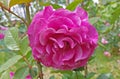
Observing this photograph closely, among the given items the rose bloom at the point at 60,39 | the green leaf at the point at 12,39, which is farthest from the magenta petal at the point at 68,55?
the green leaf at the point at 12,39

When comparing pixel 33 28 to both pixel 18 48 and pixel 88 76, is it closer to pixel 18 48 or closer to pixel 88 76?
pixel 18 48

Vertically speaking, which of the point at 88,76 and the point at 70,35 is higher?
the point at 70,35

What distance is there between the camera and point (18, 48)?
777mm

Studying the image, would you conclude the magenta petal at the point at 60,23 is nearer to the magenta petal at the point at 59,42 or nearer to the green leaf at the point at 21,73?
the magenta petal at the point at 59,42

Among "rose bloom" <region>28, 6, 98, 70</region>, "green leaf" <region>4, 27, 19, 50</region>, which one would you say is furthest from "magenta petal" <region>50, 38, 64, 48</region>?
"green leaf" <region>4, 27, 19, 50</region>

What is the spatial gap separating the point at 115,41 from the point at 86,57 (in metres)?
3.90

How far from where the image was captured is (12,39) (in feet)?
2.50

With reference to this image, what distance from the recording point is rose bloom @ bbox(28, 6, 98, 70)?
639 millimetres

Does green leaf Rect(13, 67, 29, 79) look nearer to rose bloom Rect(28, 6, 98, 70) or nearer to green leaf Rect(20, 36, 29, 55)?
green leaf Rect(20, 36, 29, 55)

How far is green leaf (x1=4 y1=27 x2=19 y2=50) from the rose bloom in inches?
4.6

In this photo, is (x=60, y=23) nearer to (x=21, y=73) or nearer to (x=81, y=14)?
(x=81, y=14)

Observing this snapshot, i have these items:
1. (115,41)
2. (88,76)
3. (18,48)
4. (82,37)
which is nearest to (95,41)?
(82,37)

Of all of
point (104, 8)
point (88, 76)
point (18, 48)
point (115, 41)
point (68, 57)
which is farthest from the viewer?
point (115, 41)

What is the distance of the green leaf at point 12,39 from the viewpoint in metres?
Result: 0.76
